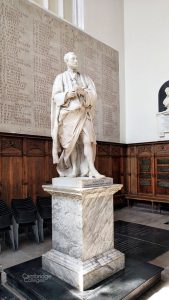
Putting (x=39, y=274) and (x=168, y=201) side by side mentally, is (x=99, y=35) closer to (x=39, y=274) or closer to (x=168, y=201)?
(x=168, y=201)

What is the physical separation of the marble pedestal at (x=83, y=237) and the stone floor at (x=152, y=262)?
45 cm

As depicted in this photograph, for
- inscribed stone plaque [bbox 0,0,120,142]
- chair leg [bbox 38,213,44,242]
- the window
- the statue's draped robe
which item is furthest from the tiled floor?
the window

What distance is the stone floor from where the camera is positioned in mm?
2399

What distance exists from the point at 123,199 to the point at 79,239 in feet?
14.4

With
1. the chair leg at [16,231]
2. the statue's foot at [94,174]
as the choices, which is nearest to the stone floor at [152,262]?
the chair leg at [16,231]

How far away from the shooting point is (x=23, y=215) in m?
3.65

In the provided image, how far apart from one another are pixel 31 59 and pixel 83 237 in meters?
3.80

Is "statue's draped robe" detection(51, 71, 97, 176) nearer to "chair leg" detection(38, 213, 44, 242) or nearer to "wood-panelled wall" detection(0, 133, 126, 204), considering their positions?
"chair leg" detection(38, 213, 44, 242)

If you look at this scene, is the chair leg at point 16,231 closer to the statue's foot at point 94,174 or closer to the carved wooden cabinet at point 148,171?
the statue's foot at point 94,174

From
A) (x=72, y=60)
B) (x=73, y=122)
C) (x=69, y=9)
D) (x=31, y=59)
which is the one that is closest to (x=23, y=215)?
(x=73, y=122)

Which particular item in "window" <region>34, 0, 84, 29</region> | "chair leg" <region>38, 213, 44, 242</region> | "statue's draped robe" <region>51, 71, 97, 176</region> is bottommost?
"chair leg" <region>38, 213, 44, 242</region>

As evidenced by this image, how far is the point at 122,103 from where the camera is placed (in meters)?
7.17

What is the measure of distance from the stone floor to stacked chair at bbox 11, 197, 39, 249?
0.18 meters

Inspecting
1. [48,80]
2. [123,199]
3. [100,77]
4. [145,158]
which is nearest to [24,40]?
[48,80]
